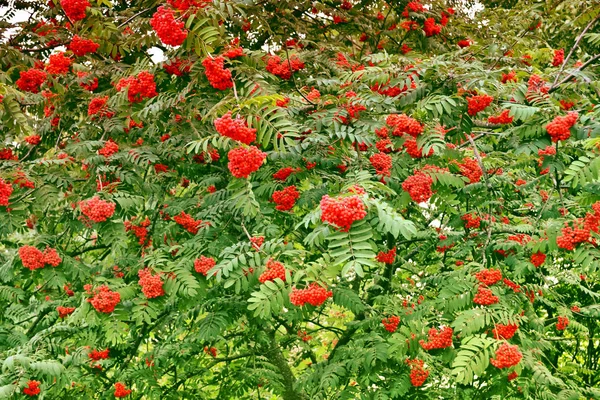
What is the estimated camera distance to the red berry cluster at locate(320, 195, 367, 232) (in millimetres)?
2502

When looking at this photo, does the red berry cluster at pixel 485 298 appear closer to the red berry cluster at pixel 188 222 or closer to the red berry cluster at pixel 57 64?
the red berry cluster at pixel 188 222

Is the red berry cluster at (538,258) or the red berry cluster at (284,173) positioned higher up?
the red berry cluster at (284,173)

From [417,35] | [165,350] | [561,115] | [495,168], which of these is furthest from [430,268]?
[561,115]

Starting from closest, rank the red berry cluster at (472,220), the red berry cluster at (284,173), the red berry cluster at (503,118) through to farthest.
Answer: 1. the red berry cluster at (503,118)
2. the red berry cluster at (284,173)
3. the red berry cluster at (472,220)

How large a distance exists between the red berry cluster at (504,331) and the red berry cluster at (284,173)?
175 centimetres

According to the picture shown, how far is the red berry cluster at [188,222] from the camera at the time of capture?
170 inches

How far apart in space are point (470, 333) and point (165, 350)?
3152 mm

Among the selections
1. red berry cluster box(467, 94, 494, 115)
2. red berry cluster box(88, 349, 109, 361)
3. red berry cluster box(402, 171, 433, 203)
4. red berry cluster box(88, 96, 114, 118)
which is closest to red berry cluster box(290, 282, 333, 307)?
red berry cluster box(402, 171, 433, 203)

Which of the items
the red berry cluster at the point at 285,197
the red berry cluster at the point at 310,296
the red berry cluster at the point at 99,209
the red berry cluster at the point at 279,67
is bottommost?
the red berry cluster at the point at 310,296

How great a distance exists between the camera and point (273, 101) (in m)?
3.27

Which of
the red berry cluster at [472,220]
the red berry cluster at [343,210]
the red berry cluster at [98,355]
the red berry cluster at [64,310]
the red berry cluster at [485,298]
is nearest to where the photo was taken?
the red berry cluster at [343,210]

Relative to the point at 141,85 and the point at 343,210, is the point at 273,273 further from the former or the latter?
the point at 141,85

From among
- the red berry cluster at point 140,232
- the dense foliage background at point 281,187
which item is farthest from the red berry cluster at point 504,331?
the red berry cluster at point 140,232

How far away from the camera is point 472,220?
4.41 m
